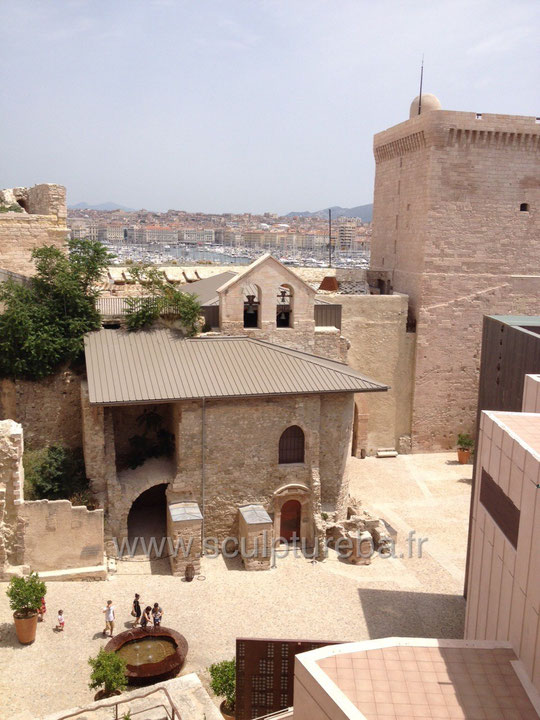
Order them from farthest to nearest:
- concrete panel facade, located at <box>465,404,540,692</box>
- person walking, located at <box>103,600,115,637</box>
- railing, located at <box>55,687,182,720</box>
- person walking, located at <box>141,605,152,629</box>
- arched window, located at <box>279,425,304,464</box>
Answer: arched window, located at <box>279,425,304,464</box>
person walking, located at <box>141,605,152,629</box>
person walking, located at <box>103,600,115,637</box>
railing, located at <box>55,687,182,720</box>
concrete panel facade, located at <box>465,404,540,692</box>

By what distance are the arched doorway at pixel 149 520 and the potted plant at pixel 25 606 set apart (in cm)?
513

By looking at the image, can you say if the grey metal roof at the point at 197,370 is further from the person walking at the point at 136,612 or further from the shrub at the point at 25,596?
the person walking at the point at 136,612

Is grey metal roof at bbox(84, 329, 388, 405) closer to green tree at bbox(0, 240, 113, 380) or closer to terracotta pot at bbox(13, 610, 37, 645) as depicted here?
green tree at bbox(0, 240, 113, 380)

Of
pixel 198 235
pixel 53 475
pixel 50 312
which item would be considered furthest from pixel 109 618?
pixel 198 235

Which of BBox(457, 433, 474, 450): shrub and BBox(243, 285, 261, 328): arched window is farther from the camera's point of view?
BBox(457, 433, 474, 450): shrub

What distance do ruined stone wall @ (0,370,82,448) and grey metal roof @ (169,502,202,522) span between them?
14.8ft

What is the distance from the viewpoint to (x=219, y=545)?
21266 millimetres

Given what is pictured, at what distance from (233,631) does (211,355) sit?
913cm

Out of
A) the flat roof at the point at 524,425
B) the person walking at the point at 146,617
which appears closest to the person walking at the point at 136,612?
the person walking at the point at 146,617

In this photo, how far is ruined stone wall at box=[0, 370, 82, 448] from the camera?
21.6m

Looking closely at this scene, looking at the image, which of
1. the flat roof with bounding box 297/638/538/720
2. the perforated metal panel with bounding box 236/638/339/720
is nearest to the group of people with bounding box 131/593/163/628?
the perforated metal panel with bounding box 236/638/339/720

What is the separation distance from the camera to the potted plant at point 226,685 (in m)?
13.7

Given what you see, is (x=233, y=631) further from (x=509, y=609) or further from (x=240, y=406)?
(x=509, y=609)

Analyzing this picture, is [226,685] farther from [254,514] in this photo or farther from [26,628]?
[254,514]
